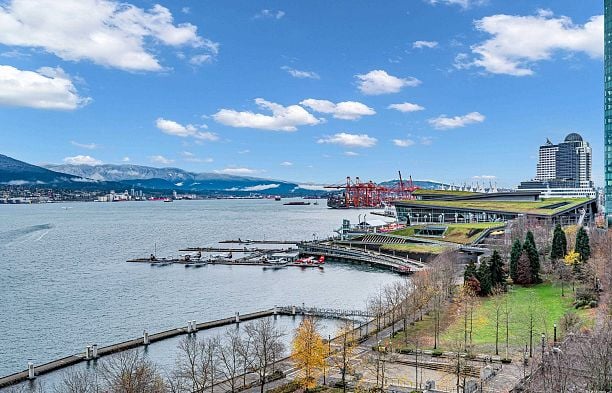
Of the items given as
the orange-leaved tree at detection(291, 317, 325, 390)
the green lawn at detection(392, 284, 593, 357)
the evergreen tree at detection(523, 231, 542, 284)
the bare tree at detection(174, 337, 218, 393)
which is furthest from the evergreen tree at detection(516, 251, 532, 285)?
the bare tree at detection(174, 337, 218, 393)

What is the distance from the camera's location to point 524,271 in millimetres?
48406

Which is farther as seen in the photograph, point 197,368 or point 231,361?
point 231,361

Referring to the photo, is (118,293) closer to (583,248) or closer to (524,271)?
(524,271)

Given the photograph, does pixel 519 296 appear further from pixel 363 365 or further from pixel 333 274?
pixel 333 274

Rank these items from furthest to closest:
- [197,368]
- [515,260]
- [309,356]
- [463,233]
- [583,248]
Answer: [463,233] < [515,260] < [583,248] < [197,368] < [309,356]

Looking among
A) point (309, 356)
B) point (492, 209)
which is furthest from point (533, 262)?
point (492, 209)

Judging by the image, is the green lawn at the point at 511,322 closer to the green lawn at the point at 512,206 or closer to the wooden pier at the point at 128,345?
the wooden pier at the point at 128,345

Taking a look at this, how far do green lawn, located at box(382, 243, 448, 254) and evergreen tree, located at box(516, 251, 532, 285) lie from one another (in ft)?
83.3

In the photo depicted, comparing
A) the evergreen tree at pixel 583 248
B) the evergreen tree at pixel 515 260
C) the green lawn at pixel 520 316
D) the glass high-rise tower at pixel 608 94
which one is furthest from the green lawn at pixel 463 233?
the green lawn at pixel 520 316

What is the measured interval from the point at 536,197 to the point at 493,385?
100 metres

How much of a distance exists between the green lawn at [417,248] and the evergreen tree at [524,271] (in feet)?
83.3

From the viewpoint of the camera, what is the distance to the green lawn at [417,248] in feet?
250

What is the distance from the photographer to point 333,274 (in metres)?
70.8

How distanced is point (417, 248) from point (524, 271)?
31146mm
